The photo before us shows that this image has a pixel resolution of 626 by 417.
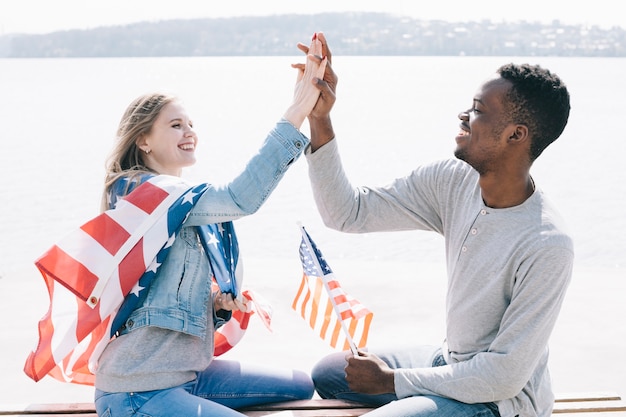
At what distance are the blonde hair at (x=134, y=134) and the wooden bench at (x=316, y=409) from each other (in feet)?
2.52

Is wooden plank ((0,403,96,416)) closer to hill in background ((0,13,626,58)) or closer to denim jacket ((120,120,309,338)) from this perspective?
denim jacket ((120,120,309,338))

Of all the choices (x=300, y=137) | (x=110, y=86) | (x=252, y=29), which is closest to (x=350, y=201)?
(x=300, y=137)

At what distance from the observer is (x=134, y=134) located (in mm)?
2979

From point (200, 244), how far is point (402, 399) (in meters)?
0.85

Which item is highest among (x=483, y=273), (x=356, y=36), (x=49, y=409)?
(x=356, y=36)

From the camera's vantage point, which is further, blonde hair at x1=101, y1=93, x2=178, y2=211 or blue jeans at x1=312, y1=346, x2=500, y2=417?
blonde hair at x1=101, y1=93, x2=178, y2=211

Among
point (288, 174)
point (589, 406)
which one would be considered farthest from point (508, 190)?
point (288, 174)

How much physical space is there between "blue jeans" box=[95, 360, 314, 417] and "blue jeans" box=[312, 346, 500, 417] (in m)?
0.09

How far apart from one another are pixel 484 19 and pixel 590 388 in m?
65.7

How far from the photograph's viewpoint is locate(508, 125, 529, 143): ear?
2.81 m

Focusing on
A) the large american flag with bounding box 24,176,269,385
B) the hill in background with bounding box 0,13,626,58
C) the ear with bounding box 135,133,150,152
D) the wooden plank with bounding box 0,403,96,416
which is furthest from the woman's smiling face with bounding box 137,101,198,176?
the hill in background with bounding box 0,13,626,58

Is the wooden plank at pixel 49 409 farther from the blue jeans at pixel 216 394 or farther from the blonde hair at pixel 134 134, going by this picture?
the blonde hair at pixel 134 134

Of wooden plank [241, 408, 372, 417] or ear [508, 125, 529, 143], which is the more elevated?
ear [508, 125, 529, 143]

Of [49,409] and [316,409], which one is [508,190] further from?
[49,409]
